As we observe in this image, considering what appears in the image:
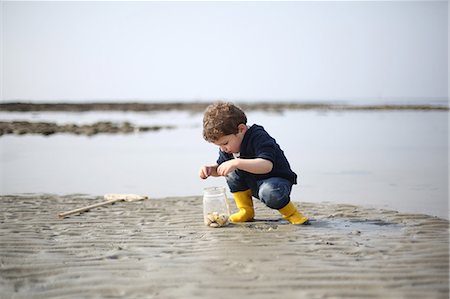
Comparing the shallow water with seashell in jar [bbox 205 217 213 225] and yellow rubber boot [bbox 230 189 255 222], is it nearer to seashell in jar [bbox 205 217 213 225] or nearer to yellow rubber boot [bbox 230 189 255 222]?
yellow rubber boot [bbox 230 189 255 222]

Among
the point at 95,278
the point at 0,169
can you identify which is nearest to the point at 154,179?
the point at 0,169

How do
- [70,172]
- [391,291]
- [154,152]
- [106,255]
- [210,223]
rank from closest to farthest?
[391,291] < [106,255] < [210,223] < [70,172] < [154,152]

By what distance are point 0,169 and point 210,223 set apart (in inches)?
243

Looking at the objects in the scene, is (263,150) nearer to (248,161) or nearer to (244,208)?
(248,161)

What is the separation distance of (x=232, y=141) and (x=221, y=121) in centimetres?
24

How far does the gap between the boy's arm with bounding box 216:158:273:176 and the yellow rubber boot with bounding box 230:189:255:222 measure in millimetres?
473

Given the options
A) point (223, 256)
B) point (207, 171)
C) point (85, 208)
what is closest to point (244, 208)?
point (207, 171)

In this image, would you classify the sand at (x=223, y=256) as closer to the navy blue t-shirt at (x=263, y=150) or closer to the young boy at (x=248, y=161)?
the young boy at (x=248, y=161)

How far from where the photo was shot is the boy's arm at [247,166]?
4.50 m

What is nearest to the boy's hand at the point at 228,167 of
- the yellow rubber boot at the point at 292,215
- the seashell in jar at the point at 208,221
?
the seashell in jar at the point at 208,221

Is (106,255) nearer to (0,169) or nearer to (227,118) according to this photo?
(227,118)

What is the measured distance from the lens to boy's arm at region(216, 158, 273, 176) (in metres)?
4.50

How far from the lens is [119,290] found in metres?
3.15

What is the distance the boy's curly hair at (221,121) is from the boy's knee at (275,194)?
Answer: 1.95 ft
